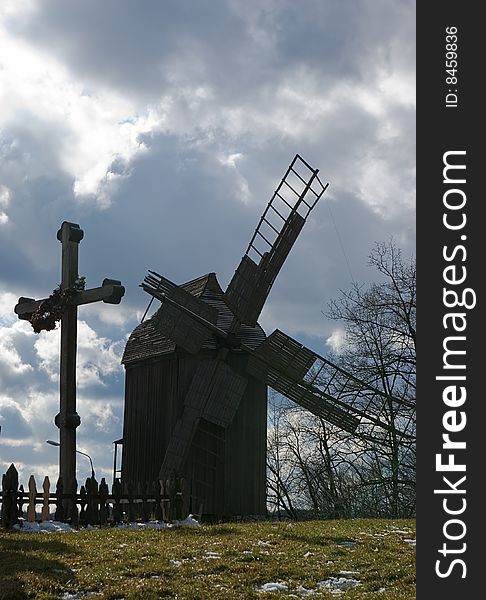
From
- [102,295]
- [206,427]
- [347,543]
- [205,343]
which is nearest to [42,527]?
[102,295]

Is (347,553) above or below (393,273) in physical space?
below

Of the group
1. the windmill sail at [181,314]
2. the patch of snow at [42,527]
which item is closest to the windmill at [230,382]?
the windmill sail at [181,314]

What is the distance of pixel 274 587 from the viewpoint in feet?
49.2

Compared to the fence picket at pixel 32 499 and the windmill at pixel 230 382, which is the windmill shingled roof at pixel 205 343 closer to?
the windmill at pixel 230 382

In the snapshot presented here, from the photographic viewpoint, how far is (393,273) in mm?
37406

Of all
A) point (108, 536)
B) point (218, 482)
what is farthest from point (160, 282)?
point (108, 536)

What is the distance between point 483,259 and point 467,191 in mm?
861

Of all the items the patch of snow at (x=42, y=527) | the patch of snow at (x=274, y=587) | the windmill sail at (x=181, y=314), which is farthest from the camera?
the windmill sail at (x=181, y=314)

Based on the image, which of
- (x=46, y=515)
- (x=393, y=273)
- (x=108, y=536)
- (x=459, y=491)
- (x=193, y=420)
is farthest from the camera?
(x=393, y=273)

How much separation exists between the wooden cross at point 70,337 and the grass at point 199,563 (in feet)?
9.51

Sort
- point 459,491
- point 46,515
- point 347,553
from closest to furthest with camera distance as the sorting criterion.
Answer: point 459,491 < point 347,553 < point 46,515

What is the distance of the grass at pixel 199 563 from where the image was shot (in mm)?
14586

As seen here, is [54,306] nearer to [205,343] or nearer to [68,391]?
[68,391]

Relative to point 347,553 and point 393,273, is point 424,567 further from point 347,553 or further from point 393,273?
point 393,273
